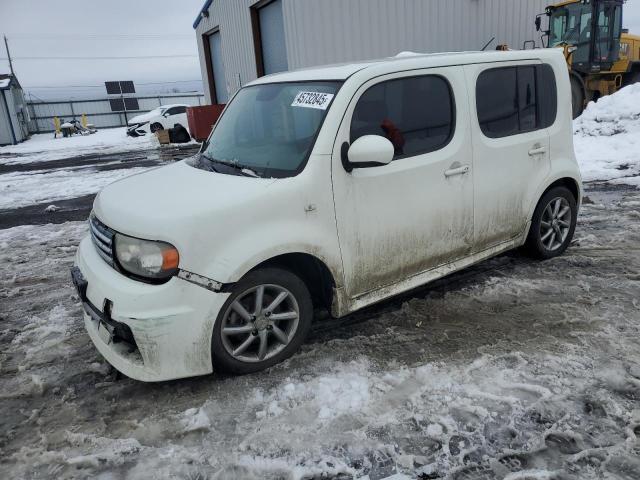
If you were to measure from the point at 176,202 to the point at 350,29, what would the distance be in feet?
36.9

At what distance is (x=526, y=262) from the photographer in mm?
4805

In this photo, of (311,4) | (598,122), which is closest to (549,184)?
(598,122)

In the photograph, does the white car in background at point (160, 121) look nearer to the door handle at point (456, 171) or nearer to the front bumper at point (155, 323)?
the door handle at point (456, 171)

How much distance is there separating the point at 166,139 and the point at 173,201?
19.1 m

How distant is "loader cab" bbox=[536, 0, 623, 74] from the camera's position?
1355cm

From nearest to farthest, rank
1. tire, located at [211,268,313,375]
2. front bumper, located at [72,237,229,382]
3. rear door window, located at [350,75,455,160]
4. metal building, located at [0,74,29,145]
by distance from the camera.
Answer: front bumper, located at [72,237,229,382] → tire, located at [211,268,313,375] → rear door window, located at [350,75,455,160] → metal building, located at [0,74,29,145]

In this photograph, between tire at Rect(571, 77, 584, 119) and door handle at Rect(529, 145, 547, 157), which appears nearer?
door handle at Rect(529, 145, 547, 157)

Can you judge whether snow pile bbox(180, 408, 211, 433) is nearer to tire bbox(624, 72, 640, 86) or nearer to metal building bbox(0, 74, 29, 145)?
tire bbox(624, 72, 640, 86)

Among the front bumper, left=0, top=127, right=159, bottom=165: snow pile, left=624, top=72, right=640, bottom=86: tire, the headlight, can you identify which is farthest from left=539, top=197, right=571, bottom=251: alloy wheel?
left=0, top=127, right=159, bottom=165: snow pile

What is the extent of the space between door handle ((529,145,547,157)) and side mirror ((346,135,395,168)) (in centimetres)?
179

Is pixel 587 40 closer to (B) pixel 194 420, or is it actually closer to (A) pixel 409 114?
(A) pixel 409 114

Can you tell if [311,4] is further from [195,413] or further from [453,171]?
[195,413]

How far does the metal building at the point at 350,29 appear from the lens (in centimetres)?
1249

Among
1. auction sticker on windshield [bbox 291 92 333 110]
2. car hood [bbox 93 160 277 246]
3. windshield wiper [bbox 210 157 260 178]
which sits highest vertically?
auction sticker on windshield [bbox 291 92 333 110]
